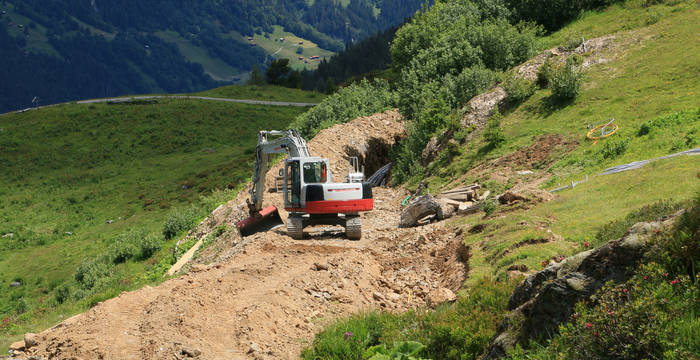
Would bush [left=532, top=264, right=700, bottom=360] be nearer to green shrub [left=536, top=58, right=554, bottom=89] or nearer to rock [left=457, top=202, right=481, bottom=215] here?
rock [left=457, top=202, right=481, bottom=215]

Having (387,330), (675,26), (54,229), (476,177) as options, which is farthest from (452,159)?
(54,229)

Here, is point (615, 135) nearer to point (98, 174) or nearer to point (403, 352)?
point (403, 352)

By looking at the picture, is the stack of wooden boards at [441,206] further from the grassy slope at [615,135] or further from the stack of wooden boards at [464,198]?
the grassy slope at [615,135]

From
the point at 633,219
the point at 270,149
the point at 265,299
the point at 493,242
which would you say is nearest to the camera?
the point at 633,219

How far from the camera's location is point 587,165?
63.7 ft

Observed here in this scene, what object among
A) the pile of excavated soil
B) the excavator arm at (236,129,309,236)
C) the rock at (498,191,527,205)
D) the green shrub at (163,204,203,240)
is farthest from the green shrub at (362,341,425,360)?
the green shrub at (163,204,203,240)

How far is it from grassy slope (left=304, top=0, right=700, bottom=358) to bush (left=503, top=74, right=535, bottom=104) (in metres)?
0.53

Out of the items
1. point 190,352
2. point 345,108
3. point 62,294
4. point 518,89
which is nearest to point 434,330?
point 190,352

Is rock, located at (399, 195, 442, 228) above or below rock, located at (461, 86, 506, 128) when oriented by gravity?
below

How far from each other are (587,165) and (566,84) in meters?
8.46

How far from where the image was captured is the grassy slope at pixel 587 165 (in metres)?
9.39

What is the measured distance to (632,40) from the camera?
30.6 meters

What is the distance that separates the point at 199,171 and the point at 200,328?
170 ft

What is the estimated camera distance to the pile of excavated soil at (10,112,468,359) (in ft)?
34.1
